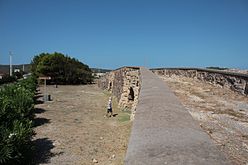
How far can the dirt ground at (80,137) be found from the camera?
8.34 meters

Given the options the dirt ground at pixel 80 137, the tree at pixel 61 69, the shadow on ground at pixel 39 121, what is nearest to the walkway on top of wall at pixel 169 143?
the dirt ground at pixel 80 137

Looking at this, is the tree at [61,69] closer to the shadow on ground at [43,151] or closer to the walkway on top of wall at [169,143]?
the shadow on ground at [43,151]

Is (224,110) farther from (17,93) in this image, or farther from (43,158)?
(17,93)

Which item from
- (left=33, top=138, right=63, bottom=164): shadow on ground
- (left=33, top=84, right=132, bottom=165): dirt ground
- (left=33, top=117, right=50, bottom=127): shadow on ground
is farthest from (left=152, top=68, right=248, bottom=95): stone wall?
(left=33, top=117, right=50, bottom=127): shadow on ground

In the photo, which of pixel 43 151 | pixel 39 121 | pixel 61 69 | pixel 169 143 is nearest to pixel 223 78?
pixel 43 151

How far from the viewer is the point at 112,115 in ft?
51.0

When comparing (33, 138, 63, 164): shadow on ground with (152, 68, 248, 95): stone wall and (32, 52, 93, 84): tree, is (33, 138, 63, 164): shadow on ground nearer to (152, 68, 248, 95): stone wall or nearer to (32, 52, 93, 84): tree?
(152, 68, 248, 95): stone wall

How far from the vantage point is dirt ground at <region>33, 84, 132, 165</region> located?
8344 mm

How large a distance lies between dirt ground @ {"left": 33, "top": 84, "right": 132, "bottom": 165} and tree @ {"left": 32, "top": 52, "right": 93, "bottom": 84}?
78.8 ft

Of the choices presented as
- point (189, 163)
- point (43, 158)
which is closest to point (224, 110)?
point (189, 163)

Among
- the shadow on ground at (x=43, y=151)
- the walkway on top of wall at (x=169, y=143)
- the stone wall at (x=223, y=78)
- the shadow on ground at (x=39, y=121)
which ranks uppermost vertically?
the stone wall at (x=223, y=78)

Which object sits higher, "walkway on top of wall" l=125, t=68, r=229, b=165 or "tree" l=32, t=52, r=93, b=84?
"tree" l=32, t=52, r=93, b=84

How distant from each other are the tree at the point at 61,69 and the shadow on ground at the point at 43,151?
30.9m

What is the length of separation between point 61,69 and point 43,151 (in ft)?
110
